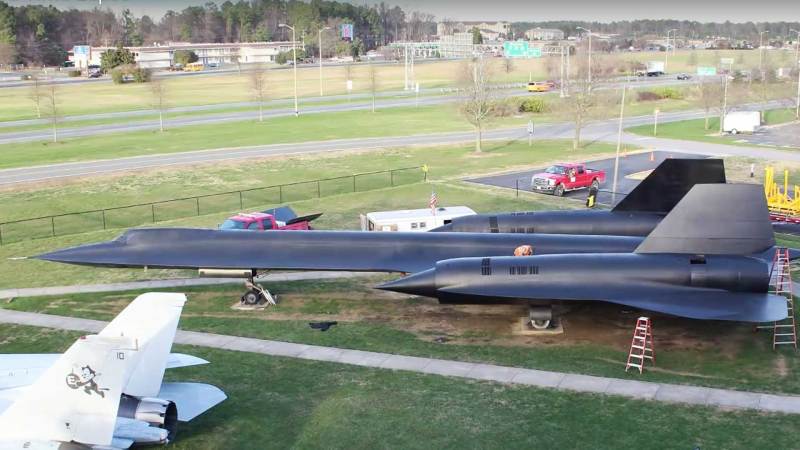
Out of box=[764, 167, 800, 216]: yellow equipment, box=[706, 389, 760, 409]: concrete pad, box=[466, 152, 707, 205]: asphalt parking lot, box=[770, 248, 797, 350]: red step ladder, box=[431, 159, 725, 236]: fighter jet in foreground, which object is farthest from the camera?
box=[466, 152, 707, 205]: asphalt parking lot

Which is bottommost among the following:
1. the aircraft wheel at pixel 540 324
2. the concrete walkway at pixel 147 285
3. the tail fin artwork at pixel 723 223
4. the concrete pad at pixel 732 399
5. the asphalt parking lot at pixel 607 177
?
the concrete pad at pixel 732 399

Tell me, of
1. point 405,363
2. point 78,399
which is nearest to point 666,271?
point 405,363

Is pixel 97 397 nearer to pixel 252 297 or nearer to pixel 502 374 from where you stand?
pixel 502 374

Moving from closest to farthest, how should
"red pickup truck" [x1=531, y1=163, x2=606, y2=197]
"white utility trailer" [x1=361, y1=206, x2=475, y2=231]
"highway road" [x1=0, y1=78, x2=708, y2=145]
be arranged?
"white utility trailer" [x1=361, y1=206, x2=475, y2=231] < "red pickup truck" [x1=531, y1=163, x2=606, y2=197] < "highway road" [x1=0, y1=78, x2=708, y2=145]

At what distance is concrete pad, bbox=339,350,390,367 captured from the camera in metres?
24.1

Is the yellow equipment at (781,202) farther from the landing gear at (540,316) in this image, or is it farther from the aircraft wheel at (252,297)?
the aircraft wheel at (252,297)

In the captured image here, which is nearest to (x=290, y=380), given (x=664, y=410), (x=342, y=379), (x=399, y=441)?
(x=342, y=379)

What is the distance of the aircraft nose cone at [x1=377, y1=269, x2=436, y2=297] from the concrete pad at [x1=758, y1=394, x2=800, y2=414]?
10112mm

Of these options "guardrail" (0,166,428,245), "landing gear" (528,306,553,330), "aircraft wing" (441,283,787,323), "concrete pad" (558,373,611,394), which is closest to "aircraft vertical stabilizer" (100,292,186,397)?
"aircraft wing" (441,283,787,323)

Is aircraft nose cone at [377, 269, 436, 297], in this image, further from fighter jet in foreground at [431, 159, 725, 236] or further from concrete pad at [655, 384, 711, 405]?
concrete pad at [655, 384, 711, 405]

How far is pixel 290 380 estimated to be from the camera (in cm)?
2292

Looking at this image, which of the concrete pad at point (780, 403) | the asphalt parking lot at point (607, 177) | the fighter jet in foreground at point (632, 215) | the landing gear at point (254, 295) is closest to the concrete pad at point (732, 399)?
the concrete pad at point (780, 403)

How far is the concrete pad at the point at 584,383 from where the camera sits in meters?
21.9

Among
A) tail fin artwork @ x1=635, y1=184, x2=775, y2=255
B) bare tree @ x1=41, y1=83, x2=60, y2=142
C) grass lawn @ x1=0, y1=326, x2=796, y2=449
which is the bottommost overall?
grass lawn @ x1=0, y1=326, x2=796, y2=449
